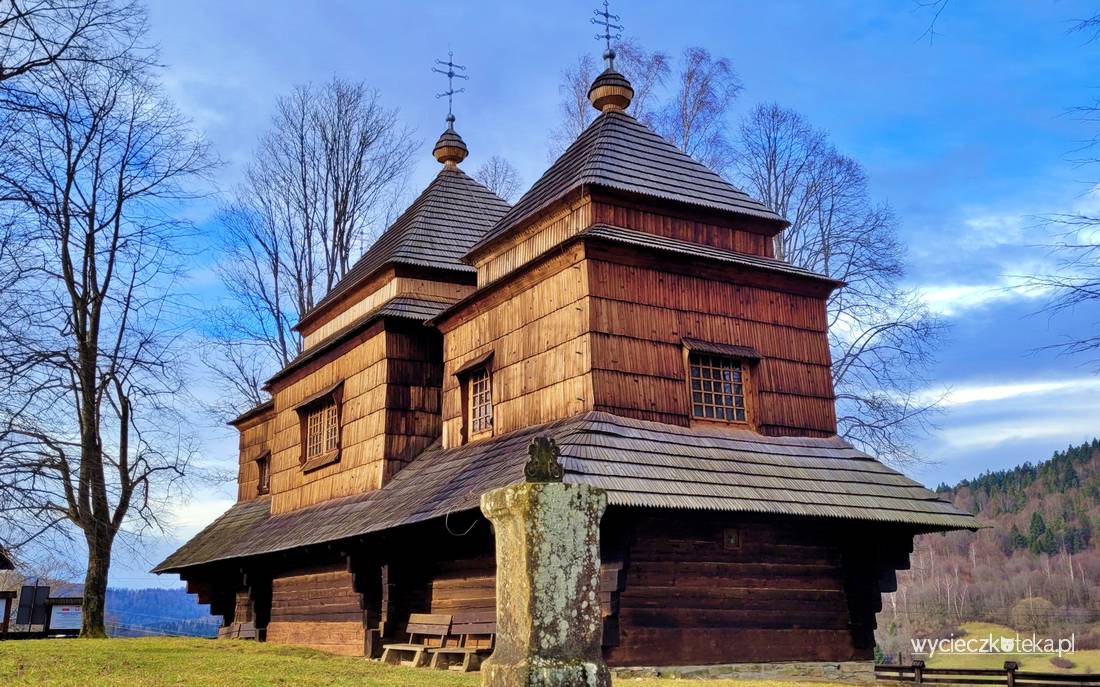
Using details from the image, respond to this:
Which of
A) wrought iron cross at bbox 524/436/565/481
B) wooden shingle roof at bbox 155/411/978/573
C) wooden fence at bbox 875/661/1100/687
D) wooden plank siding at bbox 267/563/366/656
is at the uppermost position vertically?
wooden shingle roof at bbox 155/411/978/573

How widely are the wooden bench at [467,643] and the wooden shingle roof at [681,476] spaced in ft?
5.41

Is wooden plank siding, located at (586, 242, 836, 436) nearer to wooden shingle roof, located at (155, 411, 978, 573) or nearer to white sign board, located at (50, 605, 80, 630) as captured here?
wooden shingle roof, located at (155, 411, 978, 573)

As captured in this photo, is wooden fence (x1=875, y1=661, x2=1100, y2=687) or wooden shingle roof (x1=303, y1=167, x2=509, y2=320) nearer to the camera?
wooden fence (x1=875, y1=661, x2=1100, y2=687)

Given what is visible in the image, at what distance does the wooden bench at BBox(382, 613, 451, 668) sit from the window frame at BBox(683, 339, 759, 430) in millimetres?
4599

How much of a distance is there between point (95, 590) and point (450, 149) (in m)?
12.6

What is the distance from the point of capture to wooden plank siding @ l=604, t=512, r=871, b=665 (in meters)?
11.8

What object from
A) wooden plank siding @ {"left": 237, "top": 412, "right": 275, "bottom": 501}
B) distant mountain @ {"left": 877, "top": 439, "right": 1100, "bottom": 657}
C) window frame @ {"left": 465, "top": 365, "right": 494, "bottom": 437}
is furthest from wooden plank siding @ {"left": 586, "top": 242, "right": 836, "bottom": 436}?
distant mountain @ {"left": 877, "top": 439, "right": 1100, "bottom": 657}

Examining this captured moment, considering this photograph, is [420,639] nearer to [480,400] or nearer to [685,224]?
[480,400]

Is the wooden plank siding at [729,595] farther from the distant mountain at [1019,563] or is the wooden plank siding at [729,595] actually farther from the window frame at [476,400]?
the distant mountain at [1019,563]

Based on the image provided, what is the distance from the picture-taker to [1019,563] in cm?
7262

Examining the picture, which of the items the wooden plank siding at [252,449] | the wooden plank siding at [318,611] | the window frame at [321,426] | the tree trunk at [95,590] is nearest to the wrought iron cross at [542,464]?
the wooden plank siding at [318,611]

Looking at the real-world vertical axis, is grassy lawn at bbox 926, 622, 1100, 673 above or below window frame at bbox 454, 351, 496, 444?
below

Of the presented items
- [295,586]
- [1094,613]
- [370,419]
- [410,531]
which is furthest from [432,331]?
[1094,613]

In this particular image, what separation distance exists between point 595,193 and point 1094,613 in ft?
204
